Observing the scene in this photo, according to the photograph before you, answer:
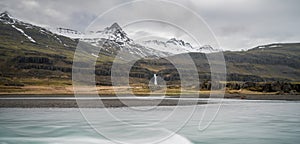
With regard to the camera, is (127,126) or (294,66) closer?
(127,126)

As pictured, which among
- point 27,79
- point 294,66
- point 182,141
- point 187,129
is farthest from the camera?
point 294,66

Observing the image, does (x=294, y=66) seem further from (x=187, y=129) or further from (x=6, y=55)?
(x=187, y=129)


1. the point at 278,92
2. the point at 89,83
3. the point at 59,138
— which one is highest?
the point at 89,83

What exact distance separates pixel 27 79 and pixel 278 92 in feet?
251

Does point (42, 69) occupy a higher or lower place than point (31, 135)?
higher

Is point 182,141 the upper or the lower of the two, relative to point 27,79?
lower

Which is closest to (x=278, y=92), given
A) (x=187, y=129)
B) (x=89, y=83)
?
(x=89, y=83)

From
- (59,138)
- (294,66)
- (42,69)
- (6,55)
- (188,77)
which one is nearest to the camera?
(59,138)

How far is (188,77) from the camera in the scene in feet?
504

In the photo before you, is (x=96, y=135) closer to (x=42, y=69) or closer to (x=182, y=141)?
(x=182, y=141)

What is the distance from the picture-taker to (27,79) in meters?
106

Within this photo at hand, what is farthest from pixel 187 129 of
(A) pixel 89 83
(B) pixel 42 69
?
(B) pixel 42 69

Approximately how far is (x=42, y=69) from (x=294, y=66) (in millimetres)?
143218

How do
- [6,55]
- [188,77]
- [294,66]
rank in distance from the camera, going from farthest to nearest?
1. [294,66]
2. [188,77]
3. [6,55]
